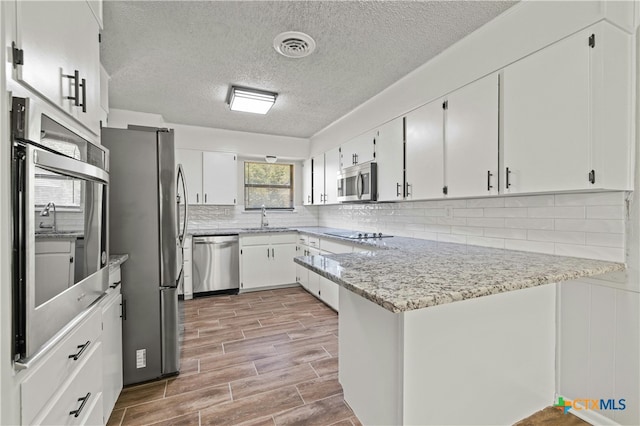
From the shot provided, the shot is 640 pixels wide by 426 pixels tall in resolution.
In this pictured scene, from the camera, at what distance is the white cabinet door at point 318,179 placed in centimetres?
464

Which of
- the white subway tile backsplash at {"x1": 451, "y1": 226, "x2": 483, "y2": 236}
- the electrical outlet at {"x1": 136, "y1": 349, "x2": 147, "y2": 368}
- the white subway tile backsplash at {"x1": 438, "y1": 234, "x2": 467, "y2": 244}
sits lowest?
the electrical outlet at {"x1": 136, "y1": 349, "x2": 147, "y2": 368}

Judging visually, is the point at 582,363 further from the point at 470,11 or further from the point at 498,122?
the point at 470,11

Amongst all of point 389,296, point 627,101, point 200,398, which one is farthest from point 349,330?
point 627,101

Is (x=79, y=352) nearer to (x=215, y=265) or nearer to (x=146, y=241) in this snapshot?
(x=146, y=241)

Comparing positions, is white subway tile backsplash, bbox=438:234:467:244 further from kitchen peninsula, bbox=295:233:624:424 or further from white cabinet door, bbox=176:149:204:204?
white cabinet door, bbox=176:149:204:204

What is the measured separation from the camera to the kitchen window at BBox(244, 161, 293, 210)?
518 cm

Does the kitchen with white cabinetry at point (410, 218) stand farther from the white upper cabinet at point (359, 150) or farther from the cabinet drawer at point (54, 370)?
the white upper cabinet at point (359, 150)

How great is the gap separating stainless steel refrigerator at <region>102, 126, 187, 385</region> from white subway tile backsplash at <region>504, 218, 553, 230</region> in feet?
8.31

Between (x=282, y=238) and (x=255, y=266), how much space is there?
1.99 ft

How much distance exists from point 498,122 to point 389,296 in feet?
5.34

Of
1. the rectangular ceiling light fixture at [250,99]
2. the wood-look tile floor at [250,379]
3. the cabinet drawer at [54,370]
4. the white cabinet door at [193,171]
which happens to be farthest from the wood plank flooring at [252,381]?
the rectangular ceiling light fixture at [250,99]

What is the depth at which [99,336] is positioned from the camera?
4.81 ft

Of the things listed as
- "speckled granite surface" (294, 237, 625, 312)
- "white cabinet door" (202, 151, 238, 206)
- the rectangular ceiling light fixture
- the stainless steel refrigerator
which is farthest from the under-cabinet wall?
"white cabinet door" (202, 151, 238, 206)

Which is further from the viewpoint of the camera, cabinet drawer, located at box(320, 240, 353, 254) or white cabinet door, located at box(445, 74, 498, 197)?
cabinet drawer, located at box(320, 240, 353, 254)
